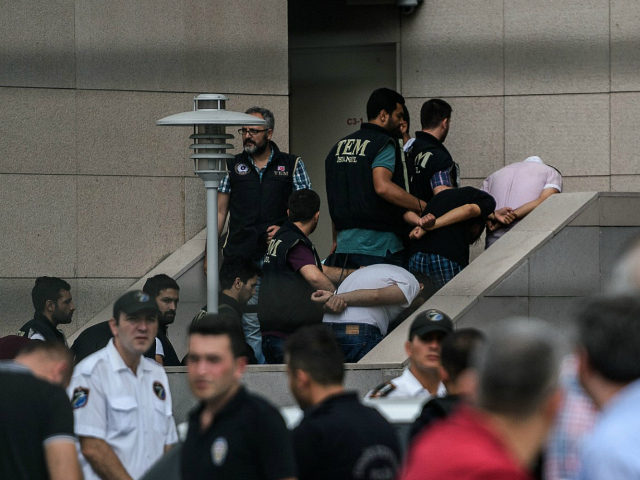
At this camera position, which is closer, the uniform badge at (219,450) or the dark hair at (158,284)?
the uniform badge at (219,450)

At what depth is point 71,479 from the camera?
477cm

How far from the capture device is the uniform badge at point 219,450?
4273 millimetres

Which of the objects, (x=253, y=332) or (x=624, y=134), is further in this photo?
(x=624, y=134)

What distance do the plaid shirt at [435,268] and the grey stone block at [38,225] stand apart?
3931 millimetres

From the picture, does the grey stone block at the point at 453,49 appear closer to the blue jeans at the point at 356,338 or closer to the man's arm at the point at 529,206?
the man's arm at the point at 529,206

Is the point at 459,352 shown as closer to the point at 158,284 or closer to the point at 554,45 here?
the point at 158,284

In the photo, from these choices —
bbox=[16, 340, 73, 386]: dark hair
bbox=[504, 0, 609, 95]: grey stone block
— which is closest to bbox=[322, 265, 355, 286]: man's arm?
bbox=[16, 340, 73, 386]: dark hair

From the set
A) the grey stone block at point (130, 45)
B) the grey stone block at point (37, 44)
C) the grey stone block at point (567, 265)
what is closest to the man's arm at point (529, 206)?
the grey stone block at point (567, 265)

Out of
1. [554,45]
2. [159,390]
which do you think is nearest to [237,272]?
[159,390]

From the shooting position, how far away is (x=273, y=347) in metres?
8.48

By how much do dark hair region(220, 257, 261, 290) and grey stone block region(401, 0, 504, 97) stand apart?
14.0 feet

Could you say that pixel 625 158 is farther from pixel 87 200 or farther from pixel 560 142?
pixel 87 200

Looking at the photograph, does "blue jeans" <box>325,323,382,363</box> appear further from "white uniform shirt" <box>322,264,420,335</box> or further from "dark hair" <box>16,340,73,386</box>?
"dark hair" <box>16,340,73,386</box>

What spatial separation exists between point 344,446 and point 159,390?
2108 millimetres
